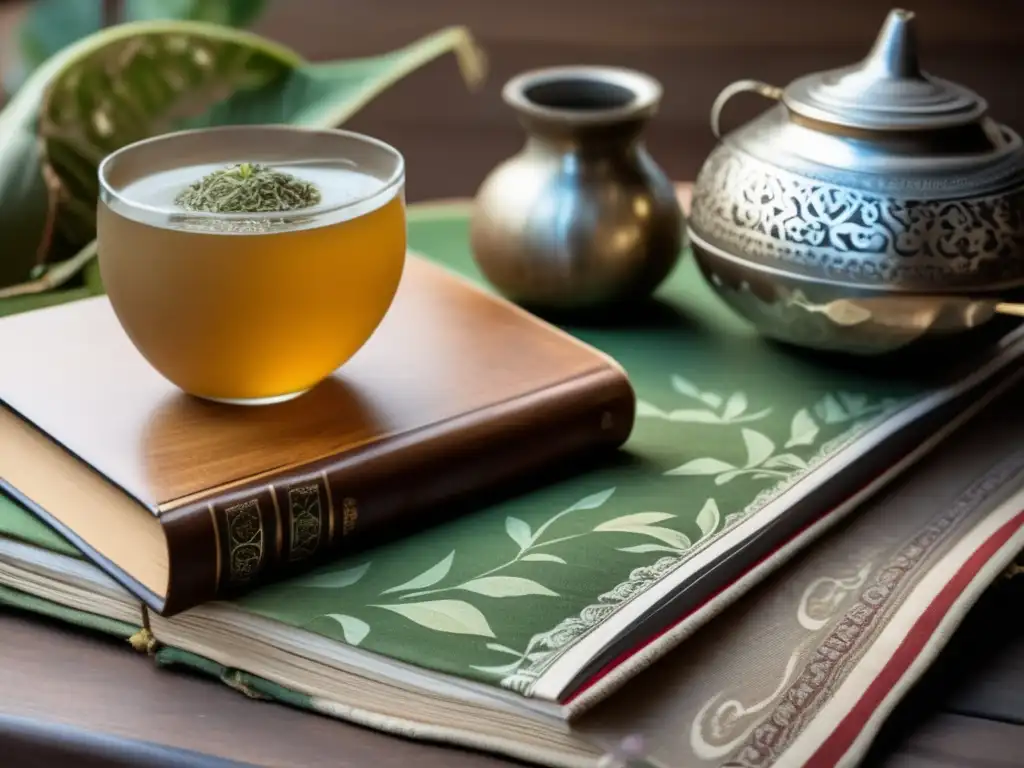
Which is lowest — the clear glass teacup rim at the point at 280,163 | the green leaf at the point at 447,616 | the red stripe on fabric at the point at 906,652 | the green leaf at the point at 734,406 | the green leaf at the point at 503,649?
the green leaf at the point at 734,406

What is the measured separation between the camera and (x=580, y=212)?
0.76m

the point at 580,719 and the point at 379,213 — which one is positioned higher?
the point at 379,213

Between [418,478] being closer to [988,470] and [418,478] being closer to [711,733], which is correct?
[711,733]

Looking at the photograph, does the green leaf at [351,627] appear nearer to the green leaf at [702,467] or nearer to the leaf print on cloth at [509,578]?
the leaf print on cloth at [509,578]

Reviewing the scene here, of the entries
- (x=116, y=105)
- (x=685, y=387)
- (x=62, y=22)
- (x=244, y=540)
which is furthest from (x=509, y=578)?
(x=62, y=22)

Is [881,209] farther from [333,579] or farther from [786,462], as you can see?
[333,579]

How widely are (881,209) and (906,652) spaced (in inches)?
9.5

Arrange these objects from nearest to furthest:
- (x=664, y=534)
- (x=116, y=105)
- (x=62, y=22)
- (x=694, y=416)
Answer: (x=664, y=534) < (x=694, y=416) < (x=116, y=105) < (x=62, y=22)

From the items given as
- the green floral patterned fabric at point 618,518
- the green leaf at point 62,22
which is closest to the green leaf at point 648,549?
the green floral patterned fabric at point 618,518

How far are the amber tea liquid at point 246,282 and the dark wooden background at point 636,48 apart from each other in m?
0.58

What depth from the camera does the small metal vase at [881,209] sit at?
65cm

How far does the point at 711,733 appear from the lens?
47 cm

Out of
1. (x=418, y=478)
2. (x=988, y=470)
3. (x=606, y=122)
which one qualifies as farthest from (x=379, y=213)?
(x=988, y=470)

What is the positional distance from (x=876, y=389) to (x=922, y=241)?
0.32 ft
